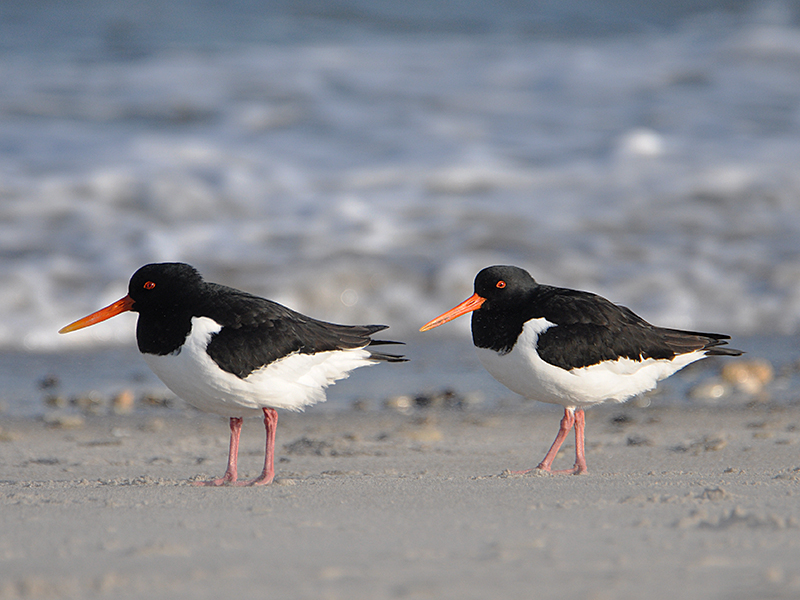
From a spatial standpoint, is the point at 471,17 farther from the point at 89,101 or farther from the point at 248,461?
the point at 248,461

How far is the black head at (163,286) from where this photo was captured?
4.43 m

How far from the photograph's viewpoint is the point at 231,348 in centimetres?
422

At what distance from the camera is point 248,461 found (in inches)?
202

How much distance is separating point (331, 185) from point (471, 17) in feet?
28.2

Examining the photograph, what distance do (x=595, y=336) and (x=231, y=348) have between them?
1784mm

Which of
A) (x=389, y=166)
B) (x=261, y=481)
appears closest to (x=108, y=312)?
(x=261, y=481)

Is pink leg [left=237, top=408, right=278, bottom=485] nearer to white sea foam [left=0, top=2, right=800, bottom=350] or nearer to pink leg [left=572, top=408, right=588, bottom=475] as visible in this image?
pink leg [left=572, top=408, right=588, bottom=475]

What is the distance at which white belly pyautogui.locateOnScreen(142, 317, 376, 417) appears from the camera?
4.21 m

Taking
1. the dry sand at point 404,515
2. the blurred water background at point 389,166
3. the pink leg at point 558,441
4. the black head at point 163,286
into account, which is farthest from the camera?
the blurred water background at point 389,166

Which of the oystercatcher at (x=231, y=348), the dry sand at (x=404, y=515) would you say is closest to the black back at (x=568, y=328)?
the dry sand at (x=404, y=515)

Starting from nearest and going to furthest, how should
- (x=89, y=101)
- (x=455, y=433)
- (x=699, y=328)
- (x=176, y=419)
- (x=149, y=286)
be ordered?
1. (x=149, y=286)
2. (x=455, y=433)
3. (x=176, y=419)
4. (x=699, y=328)
5. (x=89, y=101)

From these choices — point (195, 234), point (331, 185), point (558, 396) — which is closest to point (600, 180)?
point (331, 185)

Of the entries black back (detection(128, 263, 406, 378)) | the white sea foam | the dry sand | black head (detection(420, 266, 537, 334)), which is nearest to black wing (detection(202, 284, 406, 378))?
black back (detection(128, 263, 406, 378))

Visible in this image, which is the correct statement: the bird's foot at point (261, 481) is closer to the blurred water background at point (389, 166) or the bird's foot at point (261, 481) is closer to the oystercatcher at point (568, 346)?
the oystercatcher at point (568, 346)
